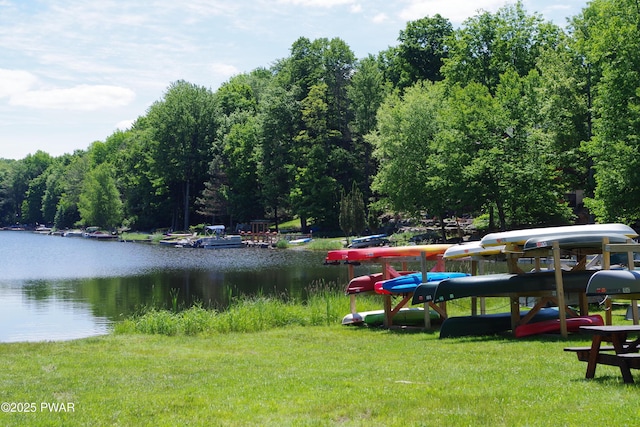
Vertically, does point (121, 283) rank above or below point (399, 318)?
below

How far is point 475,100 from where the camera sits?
2071 inches

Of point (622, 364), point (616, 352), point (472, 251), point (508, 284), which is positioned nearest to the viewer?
point (622, 364)

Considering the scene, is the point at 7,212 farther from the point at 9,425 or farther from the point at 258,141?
the point at 9,425

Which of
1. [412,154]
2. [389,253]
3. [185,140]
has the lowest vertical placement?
[389,253]

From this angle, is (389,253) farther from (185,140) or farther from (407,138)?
(185,140)

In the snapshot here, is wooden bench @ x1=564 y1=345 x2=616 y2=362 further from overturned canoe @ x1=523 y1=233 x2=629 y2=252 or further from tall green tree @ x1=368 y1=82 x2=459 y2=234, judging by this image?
tall green tree @ x1=368 y1=82 x2=459 y2=234

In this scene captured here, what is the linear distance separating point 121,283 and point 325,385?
31.4 meters

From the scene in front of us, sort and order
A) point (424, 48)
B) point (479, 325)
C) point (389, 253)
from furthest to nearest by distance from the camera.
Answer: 1. point (424, 48)
2. point (389, 253)
3. point (479, 325)

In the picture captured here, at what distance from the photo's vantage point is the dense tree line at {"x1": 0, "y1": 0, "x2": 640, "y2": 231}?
40719 mm

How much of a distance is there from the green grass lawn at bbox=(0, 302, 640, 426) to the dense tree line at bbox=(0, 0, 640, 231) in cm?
2562

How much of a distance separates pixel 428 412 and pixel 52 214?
5782 inches

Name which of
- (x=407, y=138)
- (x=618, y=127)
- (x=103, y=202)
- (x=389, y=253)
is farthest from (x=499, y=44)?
(x=103, y=202)

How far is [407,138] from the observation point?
193ft

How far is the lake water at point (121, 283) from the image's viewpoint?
2516 centimetres
